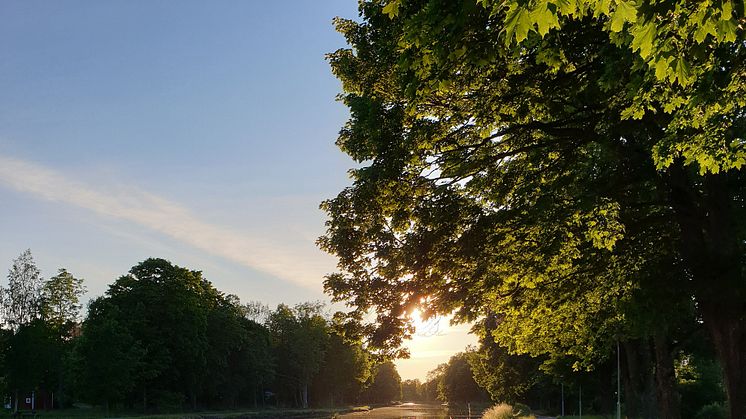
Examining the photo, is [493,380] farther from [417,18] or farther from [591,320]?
[417,18]

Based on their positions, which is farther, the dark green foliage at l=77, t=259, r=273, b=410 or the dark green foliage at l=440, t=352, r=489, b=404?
the dark green foliage at l=440, t=352, r=489, b=404

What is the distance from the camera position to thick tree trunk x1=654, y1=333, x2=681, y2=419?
2619 centimetres

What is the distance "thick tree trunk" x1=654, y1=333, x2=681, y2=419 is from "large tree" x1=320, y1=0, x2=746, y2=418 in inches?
330

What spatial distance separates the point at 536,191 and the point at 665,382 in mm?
15810

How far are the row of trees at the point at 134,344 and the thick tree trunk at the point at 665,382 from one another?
28771 mm

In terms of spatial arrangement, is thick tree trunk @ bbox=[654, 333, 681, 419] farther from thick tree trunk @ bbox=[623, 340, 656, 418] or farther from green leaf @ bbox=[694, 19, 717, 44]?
green leaf @ bbox=[694, 19, 717, 44]

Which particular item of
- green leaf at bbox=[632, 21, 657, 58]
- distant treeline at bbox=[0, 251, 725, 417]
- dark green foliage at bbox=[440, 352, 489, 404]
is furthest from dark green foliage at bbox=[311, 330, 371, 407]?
green leaf at bbox=[632, 21, 657, 58]

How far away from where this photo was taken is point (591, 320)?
885 inches

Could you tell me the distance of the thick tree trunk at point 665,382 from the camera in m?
26.2

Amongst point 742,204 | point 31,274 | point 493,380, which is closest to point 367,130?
point 742,204

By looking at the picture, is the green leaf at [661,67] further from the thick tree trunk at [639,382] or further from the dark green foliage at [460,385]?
the dark green foliage at [460,385]

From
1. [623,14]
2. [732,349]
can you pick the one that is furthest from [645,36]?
[732,349]

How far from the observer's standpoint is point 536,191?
15531 millimetres

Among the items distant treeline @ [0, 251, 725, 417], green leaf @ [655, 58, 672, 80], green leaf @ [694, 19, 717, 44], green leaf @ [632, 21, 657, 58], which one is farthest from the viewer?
distant treeline @ [0, 251, 725, 417]
